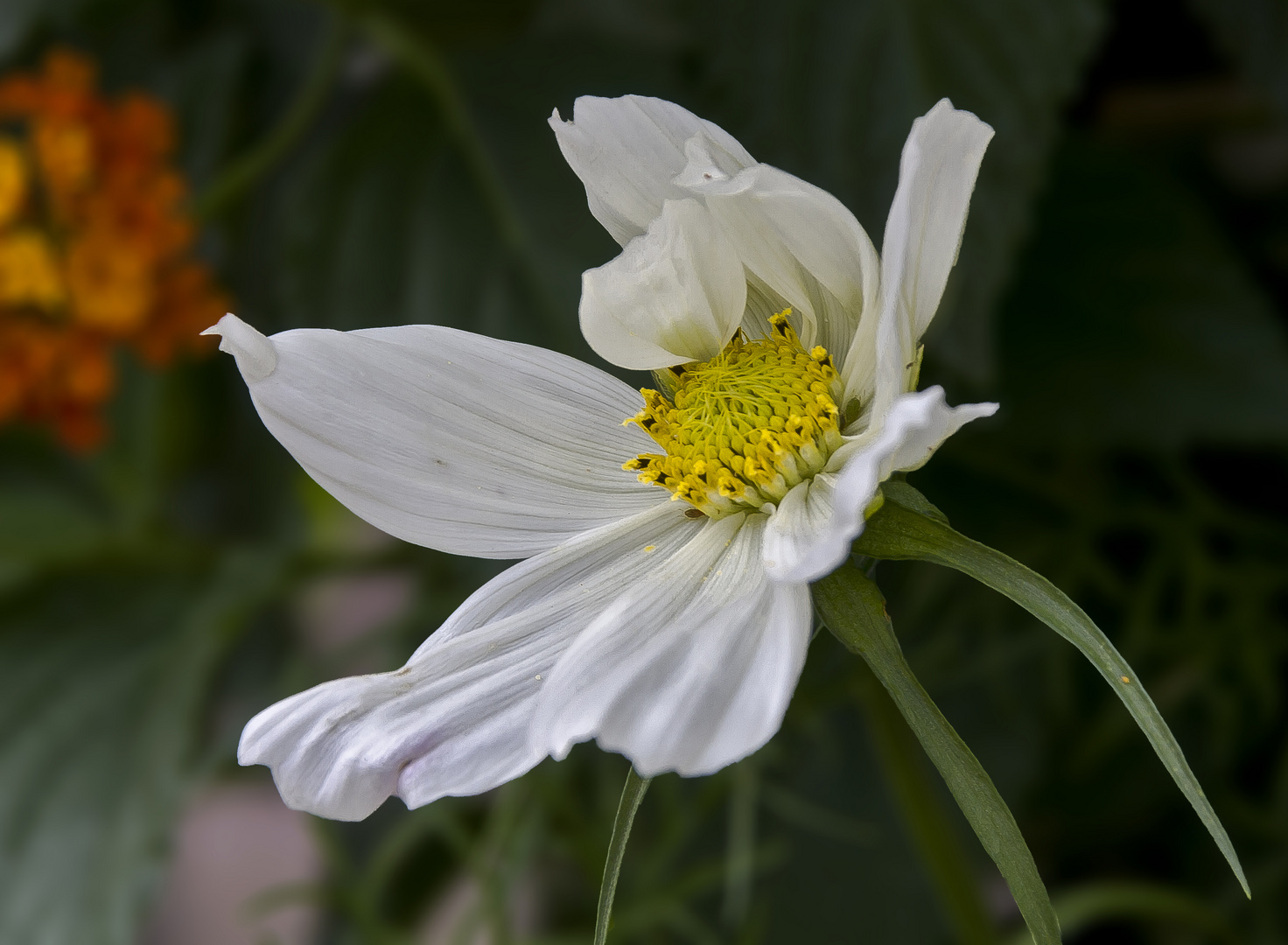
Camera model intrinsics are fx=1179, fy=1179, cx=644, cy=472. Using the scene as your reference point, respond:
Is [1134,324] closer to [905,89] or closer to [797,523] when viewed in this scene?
[905,89]

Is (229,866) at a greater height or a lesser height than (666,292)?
lesser

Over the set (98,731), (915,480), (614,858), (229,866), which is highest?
(614,858)

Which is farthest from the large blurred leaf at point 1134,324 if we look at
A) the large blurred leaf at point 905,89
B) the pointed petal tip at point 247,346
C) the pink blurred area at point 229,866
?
the pink blurred area at point 229,866

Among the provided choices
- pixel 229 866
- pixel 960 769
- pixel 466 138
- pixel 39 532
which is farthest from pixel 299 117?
pixel 229 866

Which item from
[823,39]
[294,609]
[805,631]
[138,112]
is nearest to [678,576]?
[805,631]

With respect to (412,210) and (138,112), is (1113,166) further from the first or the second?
(138,112)
